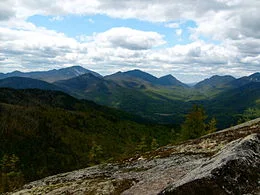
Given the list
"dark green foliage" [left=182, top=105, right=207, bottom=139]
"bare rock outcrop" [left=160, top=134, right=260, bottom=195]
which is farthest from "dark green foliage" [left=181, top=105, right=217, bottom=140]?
"bare rock outcrop" [left=160, top=134, right=260, bottom=195]

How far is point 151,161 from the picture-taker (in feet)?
128

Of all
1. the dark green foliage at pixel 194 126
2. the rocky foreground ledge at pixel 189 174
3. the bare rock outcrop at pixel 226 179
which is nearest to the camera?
the bare rock outcrop at pixel 226 179

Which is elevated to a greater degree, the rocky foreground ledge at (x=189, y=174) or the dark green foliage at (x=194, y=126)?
the rocky foreground ledge at (x=189, y=174)

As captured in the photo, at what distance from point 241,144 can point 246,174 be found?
3750 mm

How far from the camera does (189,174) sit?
21.2 m

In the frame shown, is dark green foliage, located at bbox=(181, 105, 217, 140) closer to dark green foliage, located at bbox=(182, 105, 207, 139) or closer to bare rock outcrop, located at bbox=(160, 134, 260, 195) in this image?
dark green foliage, located at bbox=(182, 105, 207, 139)

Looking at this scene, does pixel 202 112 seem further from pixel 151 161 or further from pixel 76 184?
pixel 76 184

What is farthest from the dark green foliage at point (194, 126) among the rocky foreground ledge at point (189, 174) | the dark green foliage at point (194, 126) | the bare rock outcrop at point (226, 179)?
the bare rock outcrop at point (226, 179)

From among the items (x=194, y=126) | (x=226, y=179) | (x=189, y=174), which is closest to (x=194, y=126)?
(x=194, y=126)

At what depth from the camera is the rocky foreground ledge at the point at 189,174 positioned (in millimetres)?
17750

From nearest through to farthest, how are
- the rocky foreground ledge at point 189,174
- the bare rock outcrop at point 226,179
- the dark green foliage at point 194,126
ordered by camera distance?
the bare rock outcrop at point 226,179, the rocky foreground ledge at point 189,174, the dark green foliage at point 194,126

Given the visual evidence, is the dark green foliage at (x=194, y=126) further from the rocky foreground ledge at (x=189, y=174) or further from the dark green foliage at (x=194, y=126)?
the rocky foreground ledge at (x=189, y=174)

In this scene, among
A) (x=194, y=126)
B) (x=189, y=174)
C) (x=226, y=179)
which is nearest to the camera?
(x=226, y=179)

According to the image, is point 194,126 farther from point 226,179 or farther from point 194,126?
point 226,179
